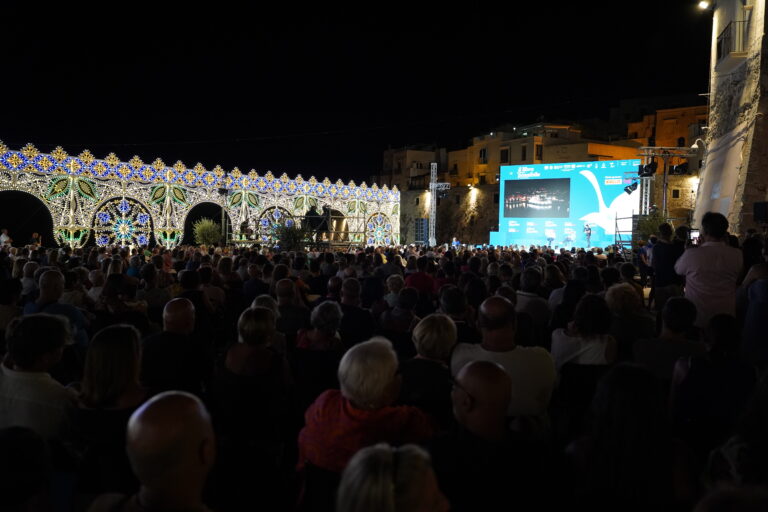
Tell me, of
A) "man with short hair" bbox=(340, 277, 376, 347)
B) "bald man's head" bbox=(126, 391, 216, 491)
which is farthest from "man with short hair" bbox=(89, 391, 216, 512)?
"man with short hair" bbox=(340, 277, 376, 347)

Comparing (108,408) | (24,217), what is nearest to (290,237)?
(24,217)

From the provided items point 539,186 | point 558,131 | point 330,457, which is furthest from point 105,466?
point 558,131

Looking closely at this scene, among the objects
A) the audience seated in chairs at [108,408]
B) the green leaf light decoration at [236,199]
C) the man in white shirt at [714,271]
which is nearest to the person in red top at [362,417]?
the audience seated in chairs at [108,408]

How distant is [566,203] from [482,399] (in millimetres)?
25165

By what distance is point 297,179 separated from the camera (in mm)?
21141

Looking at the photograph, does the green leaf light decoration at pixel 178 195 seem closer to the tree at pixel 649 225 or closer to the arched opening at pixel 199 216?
the arched opening at pixel 199 216

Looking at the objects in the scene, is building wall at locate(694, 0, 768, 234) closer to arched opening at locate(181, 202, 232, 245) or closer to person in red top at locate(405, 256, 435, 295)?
person in red top at locate(405, 256, 435, 295)

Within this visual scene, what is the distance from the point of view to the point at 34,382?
2.53 meters

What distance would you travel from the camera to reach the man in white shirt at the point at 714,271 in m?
4.71

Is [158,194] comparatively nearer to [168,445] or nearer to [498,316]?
[498,316]

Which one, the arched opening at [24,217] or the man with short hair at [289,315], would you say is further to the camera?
the arched opening at [24,217]

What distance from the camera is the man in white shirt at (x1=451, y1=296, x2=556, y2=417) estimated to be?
2.90 m

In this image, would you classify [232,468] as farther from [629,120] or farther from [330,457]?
[629,120]

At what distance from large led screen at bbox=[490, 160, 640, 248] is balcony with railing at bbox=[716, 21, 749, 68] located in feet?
31.5
